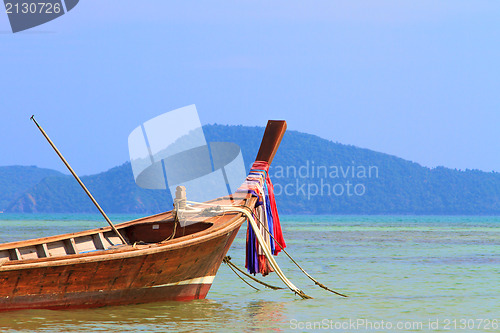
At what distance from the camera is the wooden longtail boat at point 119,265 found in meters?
8.92

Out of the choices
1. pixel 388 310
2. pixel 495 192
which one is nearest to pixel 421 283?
pixel 388 310

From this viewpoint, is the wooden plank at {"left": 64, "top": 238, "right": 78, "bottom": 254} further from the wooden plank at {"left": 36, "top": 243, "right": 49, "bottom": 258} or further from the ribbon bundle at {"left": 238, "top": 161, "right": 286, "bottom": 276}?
the ribbon bundle at {"left": 238, "top": 161, "right": 286, "bottom": 276}

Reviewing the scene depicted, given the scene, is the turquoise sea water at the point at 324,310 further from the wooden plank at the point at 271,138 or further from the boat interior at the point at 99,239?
the wooden plank at the point at 271,138

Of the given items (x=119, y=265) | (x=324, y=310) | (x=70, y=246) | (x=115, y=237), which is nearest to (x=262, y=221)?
(x=324, y=310)

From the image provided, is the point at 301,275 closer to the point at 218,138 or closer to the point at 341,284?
the point at 341,284

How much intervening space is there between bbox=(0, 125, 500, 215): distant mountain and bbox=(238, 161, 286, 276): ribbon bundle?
141662mm

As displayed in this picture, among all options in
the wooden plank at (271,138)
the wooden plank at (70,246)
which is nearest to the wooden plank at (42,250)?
the wooden plank at (70,246)

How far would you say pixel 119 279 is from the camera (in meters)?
9.76

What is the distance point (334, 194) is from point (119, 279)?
166707 mm

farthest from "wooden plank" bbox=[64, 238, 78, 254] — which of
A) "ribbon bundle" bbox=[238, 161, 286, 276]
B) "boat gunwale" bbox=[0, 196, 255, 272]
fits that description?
"ribbon bundle" bbox=[238, 161, 286, 276]

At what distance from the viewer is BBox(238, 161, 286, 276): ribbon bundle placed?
12.2 meters

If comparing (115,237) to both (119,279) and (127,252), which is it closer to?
(119,279)

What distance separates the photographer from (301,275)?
17547 millimetres

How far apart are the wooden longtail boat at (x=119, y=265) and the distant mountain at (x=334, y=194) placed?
14274cm
